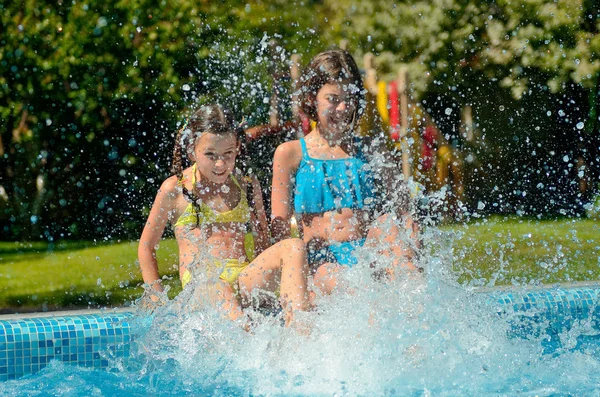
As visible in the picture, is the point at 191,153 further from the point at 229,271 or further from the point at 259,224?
the point at 229,271

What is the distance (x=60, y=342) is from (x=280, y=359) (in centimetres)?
128

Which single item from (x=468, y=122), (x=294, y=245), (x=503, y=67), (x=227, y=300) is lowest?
(x=227, y=300)

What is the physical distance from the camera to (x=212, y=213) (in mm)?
3924

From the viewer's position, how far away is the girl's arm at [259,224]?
155 inches

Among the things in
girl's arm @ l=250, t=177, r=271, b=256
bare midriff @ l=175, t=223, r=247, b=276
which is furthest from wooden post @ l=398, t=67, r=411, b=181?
bare midriff @ l=175, t=223, r=247, b=276

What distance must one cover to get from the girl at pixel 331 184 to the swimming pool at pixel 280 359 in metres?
0.34

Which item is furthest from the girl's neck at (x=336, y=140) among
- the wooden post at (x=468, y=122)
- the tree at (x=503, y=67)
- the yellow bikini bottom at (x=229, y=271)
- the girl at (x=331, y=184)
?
the wooden post at (x=468, y=122)

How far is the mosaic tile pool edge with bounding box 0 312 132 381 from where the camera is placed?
4.03 meters

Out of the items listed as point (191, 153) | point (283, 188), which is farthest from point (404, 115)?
point (283, 188)

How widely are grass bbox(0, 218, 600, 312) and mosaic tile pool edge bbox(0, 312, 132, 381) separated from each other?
1.82 m

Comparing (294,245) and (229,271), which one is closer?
(294,245)

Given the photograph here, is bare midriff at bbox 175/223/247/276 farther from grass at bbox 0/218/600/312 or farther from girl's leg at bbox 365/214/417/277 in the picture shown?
grass at bbox 0/218/600/312

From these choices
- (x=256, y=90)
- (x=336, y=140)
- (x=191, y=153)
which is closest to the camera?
(x=336, y=140)

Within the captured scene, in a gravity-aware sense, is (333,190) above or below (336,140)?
below
